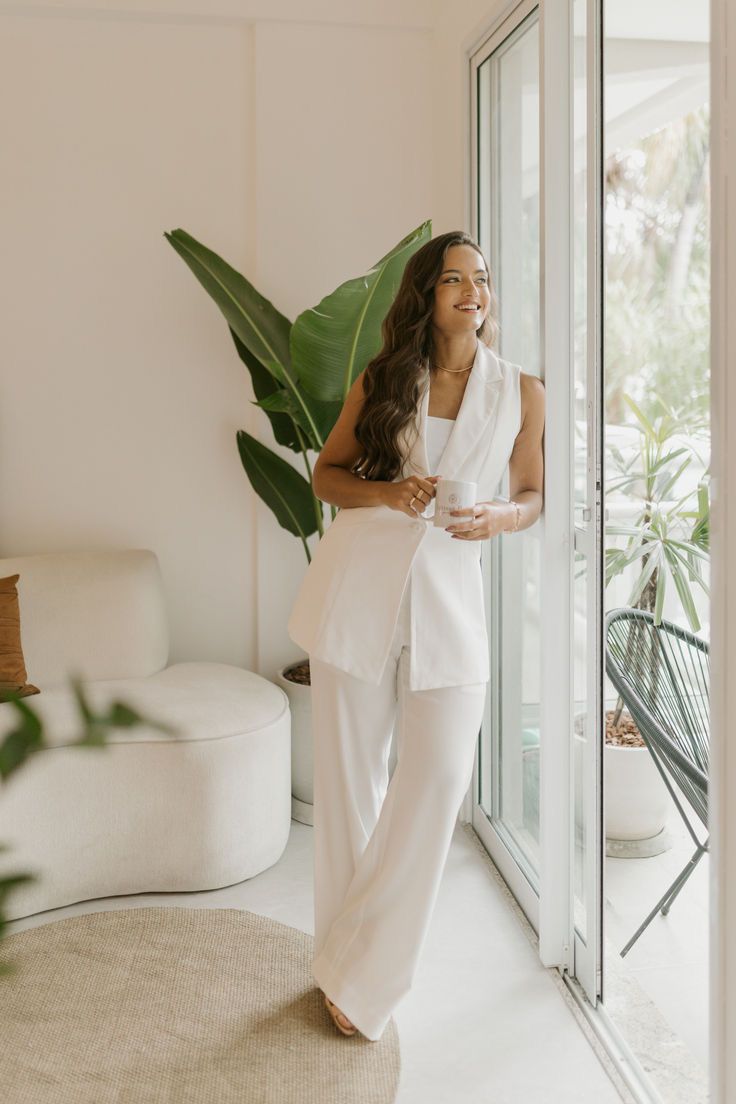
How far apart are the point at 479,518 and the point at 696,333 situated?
527 millimetres

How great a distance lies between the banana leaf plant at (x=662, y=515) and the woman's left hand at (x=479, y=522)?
238mm

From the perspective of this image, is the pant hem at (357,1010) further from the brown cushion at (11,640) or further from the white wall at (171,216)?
the white wall at (171,216)

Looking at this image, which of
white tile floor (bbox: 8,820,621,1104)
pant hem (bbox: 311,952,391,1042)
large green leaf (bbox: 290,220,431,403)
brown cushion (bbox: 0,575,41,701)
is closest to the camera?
white tile floor (bbox: 8,820,621,1104)

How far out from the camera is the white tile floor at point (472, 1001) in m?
1.97

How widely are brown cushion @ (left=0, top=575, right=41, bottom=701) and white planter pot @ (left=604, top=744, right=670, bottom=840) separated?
1630mm

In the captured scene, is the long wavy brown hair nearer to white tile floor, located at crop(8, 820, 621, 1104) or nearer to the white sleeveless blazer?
the white sleeveless blazer

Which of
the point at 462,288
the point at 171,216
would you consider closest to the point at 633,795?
the point at 462,288

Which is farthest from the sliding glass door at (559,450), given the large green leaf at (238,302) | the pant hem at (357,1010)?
the large green leaf at (238,302)

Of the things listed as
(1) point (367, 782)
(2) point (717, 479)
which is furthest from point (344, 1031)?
(2) point (717, 479)

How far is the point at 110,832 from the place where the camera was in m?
2.70

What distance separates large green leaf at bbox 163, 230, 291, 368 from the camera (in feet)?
9.79

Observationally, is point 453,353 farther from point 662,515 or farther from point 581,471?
point 662,515

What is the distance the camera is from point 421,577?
6.68ft

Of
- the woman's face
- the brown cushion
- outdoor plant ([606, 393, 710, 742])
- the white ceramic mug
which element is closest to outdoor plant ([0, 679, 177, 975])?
outdoor plant ([606, 393, 710, 742])
